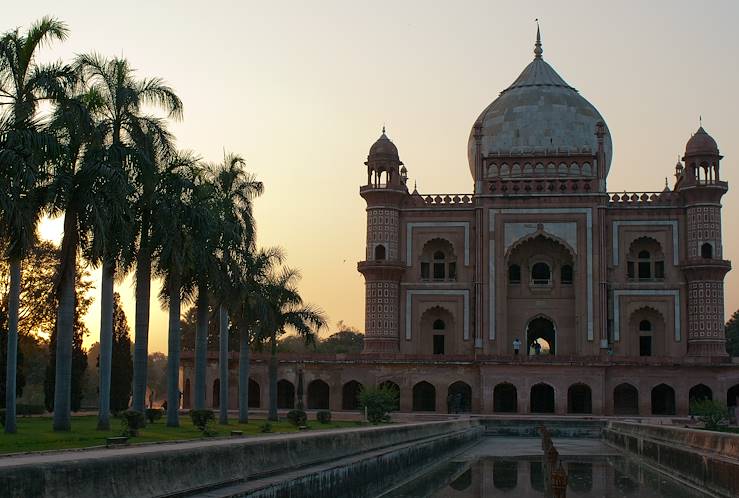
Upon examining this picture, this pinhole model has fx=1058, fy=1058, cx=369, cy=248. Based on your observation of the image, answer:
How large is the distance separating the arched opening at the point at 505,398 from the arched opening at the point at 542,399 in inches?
42.6

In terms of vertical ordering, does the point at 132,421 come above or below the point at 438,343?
below

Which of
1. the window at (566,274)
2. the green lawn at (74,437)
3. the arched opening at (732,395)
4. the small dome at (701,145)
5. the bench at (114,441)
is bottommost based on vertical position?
the green lawn at (74,437)

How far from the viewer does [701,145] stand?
52.1 metres

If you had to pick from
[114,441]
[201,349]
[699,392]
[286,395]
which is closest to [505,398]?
[699,392]

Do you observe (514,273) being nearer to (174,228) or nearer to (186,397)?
(186,397)

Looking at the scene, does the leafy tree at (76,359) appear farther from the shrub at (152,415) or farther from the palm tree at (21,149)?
the palm tree at (21,149)

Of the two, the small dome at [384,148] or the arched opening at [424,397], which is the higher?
the small dome at [384,148]

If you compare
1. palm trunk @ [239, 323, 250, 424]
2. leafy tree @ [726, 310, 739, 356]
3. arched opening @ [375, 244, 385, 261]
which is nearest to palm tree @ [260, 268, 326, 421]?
palm trunk @ [239, 323, 250, 424]

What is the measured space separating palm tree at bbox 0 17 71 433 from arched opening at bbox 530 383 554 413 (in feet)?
109

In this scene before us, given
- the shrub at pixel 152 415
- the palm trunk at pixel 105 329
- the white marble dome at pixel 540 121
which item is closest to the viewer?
the palm trunk at pixel 105 329

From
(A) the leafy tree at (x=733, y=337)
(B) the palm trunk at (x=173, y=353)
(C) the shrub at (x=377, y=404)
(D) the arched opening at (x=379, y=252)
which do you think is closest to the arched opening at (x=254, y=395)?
(D) the arched opening at (x=379, y=252)

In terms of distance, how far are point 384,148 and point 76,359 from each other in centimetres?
1959

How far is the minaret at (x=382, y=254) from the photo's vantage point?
172 feet

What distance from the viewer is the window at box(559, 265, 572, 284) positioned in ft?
175
